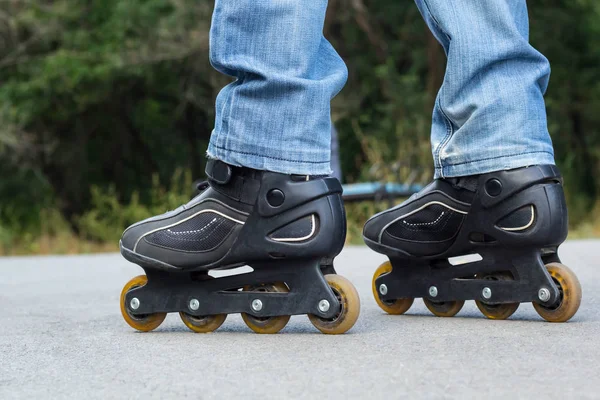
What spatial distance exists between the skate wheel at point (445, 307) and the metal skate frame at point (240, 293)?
35 centimetres

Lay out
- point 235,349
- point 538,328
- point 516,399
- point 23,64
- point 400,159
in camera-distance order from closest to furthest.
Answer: point 516,399
point 235,349
point 538,328
point 400,159
point 23,64

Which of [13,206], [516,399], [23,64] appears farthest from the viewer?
[13,206]

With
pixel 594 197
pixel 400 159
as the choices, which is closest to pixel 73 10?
pixel 400 159

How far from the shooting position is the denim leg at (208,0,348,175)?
2.01m

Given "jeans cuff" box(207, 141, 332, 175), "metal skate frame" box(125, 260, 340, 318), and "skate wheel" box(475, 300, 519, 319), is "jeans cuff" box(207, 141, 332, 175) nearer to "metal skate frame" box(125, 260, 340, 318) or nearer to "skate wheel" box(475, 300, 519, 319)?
"metal skate frame" box(125, 260, 340, 318)

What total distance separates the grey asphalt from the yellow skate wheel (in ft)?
0.10

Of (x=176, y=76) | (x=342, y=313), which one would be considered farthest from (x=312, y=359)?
(x=176, y=76)

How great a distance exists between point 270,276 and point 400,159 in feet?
24.1

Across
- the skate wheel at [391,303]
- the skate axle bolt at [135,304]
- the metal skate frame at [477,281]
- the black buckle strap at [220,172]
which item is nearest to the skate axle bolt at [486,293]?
the metal skate frame at [477,281]

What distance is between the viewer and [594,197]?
47.7 feet

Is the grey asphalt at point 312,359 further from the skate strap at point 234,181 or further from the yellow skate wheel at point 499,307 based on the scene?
the skate strap at point 234,181

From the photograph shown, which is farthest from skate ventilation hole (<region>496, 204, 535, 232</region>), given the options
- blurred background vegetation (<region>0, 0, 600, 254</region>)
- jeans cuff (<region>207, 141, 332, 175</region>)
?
blurred background vegetation (<region>0, 0, 600, 254</region>)

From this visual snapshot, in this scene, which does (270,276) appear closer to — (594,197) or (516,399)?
(516,399)

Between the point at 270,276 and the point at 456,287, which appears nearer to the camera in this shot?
the point at 270,276
